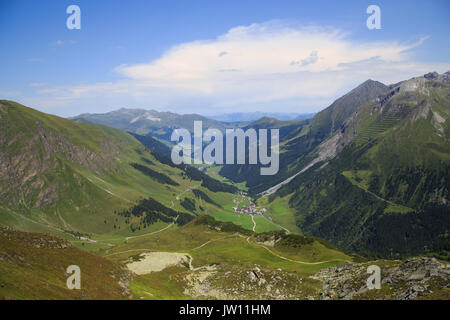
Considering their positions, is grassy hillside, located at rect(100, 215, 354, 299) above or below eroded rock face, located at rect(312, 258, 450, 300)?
below

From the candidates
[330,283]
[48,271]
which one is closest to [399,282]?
[330,283]

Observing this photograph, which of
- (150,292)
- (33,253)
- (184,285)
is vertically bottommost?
(184,285)

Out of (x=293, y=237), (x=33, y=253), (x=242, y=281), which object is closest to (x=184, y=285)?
(x=242, y=281)

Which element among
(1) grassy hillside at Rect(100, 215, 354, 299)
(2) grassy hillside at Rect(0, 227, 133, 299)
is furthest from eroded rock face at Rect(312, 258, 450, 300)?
(2) grassy hillside at Rect(0, 227, 133, 299)

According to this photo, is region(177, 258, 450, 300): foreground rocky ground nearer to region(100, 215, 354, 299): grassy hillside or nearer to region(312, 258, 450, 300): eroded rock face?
region(312, 258, 450, 300): eroded rock face

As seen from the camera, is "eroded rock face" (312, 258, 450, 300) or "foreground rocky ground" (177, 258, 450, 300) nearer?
"eroded rock face" (312, 258, 450, 300)

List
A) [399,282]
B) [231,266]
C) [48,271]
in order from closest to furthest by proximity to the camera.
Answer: [48,271] → [399,282] → [231,266]

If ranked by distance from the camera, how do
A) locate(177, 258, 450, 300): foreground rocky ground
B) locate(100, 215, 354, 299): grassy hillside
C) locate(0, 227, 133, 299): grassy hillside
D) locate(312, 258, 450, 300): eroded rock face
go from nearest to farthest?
locate(0, 227, 133, 299): grassy hillside, locate(312, 258, 450, 300): eroded rock face, locate(177, 258, 450, 300): foreground rocky ground, locate(100, 215, 354, 299): grassy hillside

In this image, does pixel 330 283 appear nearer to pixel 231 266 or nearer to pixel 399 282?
pixel 399 282
